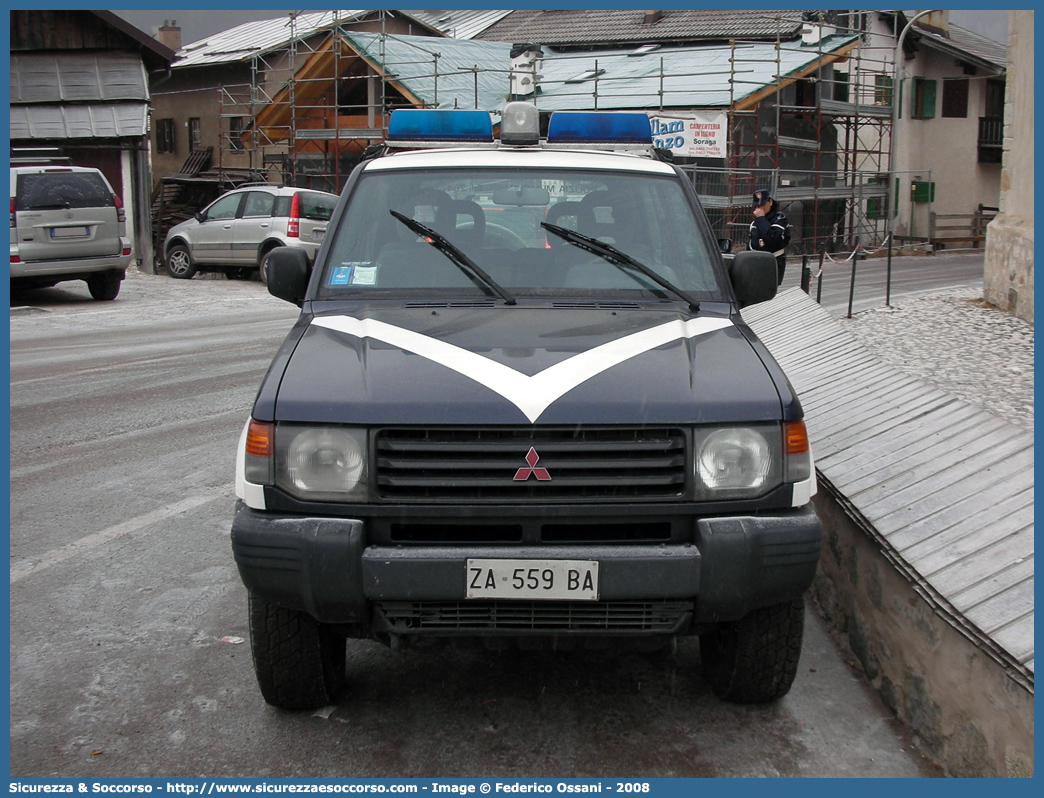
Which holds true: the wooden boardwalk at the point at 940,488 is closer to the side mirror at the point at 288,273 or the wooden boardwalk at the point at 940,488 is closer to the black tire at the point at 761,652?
the black tire at the point at 761,652

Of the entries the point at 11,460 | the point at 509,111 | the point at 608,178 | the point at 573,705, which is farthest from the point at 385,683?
the point at 11,460

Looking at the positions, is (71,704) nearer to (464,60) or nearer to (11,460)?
(11,460)

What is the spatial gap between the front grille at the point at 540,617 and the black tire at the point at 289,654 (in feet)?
1.25

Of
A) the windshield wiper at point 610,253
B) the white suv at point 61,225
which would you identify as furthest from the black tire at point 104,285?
the windshield wiper at point 610,253

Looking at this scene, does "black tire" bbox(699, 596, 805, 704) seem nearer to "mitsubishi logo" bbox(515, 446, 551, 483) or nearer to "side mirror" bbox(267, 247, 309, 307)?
"mitsubishi logo" bbox(515, 446, 551, 483)

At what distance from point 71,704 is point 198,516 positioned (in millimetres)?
2295

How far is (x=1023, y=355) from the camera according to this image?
9781 millimetres

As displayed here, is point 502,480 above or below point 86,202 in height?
below

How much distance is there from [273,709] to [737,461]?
1.82 m

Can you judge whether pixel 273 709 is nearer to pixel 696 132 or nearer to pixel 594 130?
pixel 594 130

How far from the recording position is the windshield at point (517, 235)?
14.4 feet

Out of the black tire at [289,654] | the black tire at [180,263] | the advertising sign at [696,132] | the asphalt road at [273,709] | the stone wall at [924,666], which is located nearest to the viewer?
the stone wall at [924,666]

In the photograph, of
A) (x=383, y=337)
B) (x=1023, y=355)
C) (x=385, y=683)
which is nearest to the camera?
(x=383, y=337)

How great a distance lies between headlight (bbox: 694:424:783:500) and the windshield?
1095 millimetres
